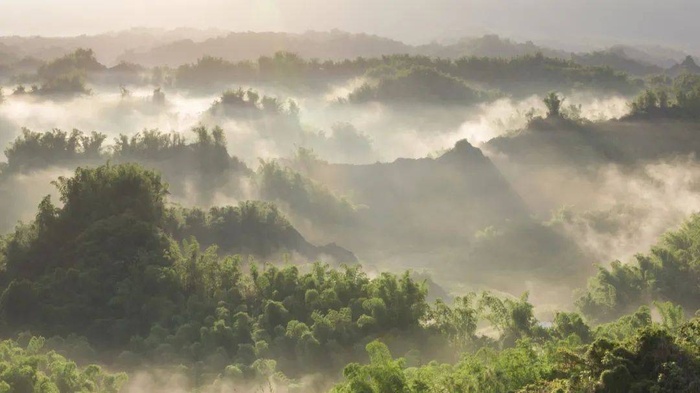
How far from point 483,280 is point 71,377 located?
7192 centimetres

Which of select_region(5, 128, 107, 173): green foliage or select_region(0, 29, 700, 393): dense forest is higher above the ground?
select_region(5, 128, 107, 173): green foliage

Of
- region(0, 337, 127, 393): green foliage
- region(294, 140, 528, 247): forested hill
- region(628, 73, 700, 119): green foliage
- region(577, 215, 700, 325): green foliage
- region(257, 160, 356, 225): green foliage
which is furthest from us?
region(628, 73, 700, 119): green foliage

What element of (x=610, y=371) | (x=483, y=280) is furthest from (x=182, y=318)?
(x=483, y=280)

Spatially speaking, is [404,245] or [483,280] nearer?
[483,280]

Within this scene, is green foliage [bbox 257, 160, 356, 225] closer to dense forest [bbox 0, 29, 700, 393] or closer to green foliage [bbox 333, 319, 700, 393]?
dense forest [bbox 0, 29, 700, 393]

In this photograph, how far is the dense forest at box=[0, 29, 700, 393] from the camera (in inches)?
1239

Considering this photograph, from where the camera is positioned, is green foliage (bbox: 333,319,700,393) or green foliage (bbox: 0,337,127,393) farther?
green foliage (bbox: 0,337,127,393)

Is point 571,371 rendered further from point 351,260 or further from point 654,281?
point 351,260

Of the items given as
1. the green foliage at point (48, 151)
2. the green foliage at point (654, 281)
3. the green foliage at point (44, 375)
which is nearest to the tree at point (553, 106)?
the green foliage at point (654, 281)

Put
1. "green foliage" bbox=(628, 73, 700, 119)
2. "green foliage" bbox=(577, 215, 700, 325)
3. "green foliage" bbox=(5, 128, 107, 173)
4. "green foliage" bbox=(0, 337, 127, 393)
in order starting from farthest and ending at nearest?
"green foliage" bbox=(628, 73, 700, 119), "green foliage" bbox=(5, 128, 107, 173), "green foliage" bbox=(577, 215, 700, 325), "green foliage" bbox=(0, 337, 127, 393)

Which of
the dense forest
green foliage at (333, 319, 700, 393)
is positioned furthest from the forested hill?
green foliage at (333, 319, 700, 393)

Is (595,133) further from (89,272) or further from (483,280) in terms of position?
(89,272)

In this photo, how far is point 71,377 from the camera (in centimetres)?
3145

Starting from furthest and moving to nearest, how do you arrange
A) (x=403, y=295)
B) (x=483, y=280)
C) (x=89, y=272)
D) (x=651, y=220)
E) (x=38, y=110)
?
(x=38, y=110) → (x=651, y=220) → (x=483, y=280) → (x=89, y=272) → (x=403, y=295)
